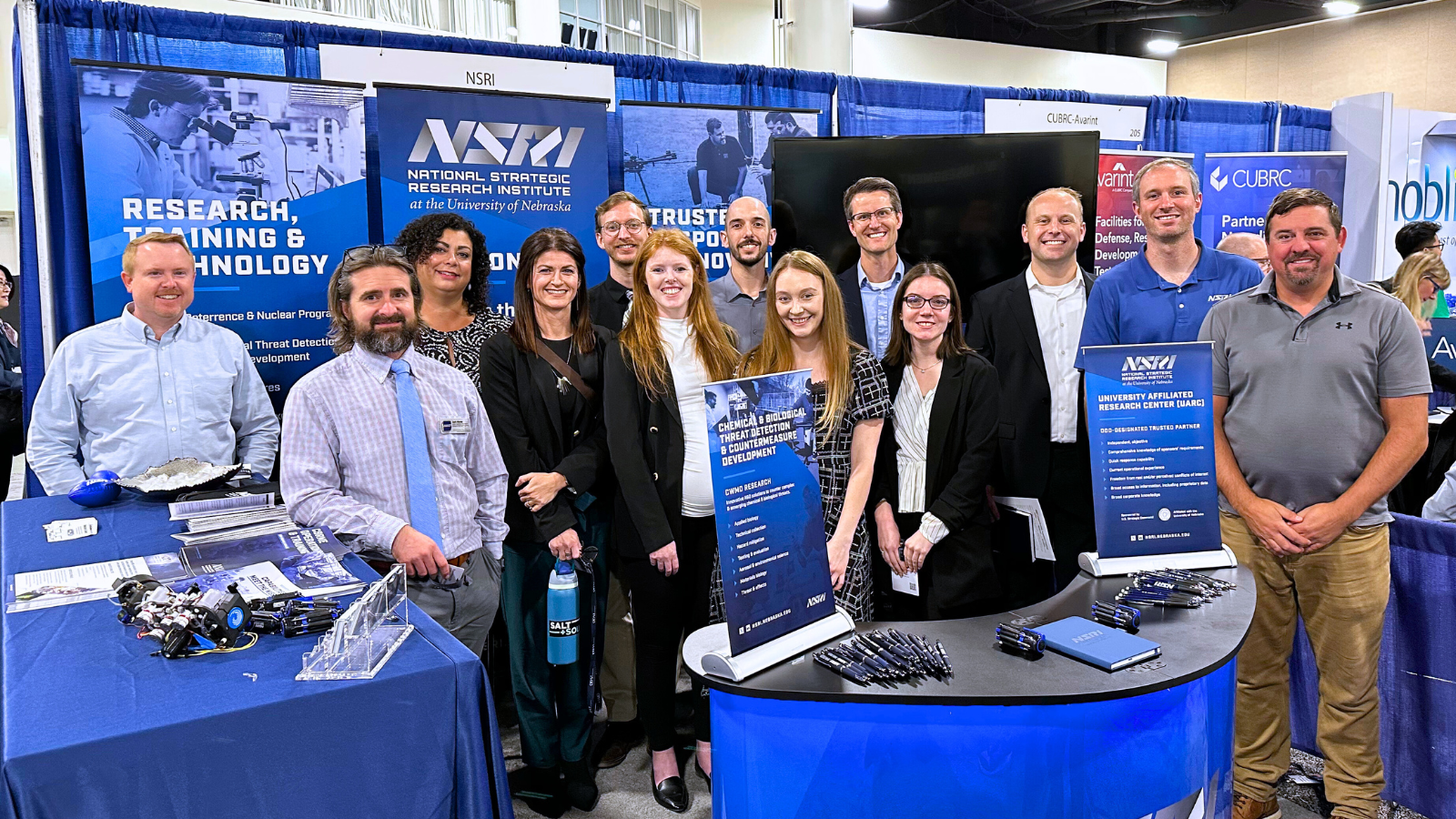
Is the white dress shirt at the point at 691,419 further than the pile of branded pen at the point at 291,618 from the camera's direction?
Yes

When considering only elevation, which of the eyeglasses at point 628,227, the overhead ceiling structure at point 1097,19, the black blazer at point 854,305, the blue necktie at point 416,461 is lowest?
the blue necktie at point 416,461

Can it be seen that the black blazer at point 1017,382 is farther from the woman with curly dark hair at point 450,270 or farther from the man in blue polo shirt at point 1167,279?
the woman with curly dark hair at point 450,270

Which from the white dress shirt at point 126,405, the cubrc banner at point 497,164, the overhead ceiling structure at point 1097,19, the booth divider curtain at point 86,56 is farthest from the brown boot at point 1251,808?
the overhead ceiling structure at point 1097,19

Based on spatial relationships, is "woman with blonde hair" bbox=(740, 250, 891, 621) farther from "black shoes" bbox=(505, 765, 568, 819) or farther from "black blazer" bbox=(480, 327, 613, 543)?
"black shoes" bbox=(505, 765, 568, 819)

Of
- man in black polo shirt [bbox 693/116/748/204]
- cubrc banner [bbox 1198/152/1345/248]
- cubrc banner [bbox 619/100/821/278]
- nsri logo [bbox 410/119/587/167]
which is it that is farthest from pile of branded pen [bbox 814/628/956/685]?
cubrc banner [bbox 1198/152/1345/248]

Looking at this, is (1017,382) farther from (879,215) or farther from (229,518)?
(229,518)

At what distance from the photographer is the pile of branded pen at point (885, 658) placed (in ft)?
5.82

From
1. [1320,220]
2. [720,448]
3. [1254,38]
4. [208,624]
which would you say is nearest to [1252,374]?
[1320,220]

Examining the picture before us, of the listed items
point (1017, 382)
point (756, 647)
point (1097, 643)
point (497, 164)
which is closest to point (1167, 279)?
point (1017, 382)

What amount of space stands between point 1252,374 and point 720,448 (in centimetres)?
168

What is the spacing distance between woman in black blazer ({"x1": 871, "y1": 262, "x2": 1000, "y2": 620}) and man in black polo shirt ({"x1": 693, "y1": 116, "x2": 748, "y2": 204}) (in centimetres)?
213

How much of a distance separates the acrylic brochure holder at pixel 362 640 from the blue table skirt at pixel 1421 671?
2648 millimetres

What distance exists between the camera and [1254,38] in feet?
40.2

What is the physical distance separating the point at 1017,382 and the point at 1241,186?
14.6 ft
